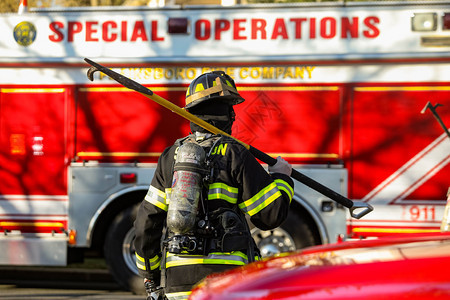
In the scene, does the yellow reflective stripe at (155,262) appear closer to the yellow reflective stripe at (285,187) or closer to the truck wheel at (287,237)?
the yellow reflective stripe at (285,187)

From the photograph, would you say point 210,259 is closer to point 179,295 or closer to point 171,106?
point 179,295

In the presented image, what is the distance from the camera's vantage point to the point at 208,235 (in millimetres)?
3125

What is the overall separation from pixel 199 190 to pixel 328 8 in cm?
439

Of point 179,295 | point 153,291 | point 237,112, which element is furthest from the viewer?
point 237,112

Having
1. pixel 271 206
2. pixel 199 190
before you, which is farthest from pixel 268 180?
pixel 199 190

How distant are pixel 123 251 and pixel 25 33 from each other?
2.48 m

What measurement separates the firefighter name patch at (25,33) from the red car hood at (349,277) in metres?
5.37

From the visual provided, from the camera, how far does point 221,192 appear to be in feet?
10.3

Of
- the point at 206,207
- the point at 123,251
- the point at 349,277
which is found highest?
the point at 206,207

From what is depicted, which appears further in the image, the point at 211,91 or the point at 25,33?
the point at 25,33

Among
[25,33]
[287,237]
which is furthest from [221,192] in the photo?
[25,33]

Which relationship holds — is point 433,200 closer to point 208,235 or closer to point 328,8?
point 328,8

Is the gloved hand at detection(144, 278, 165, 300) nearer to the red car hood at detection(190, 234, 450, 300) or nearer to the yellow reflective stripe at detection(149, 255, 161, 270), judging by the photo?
the yellow reflective stripe at detection(149, 255, 161, 270)

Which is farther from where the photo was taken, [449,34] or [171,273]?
[449,34]
